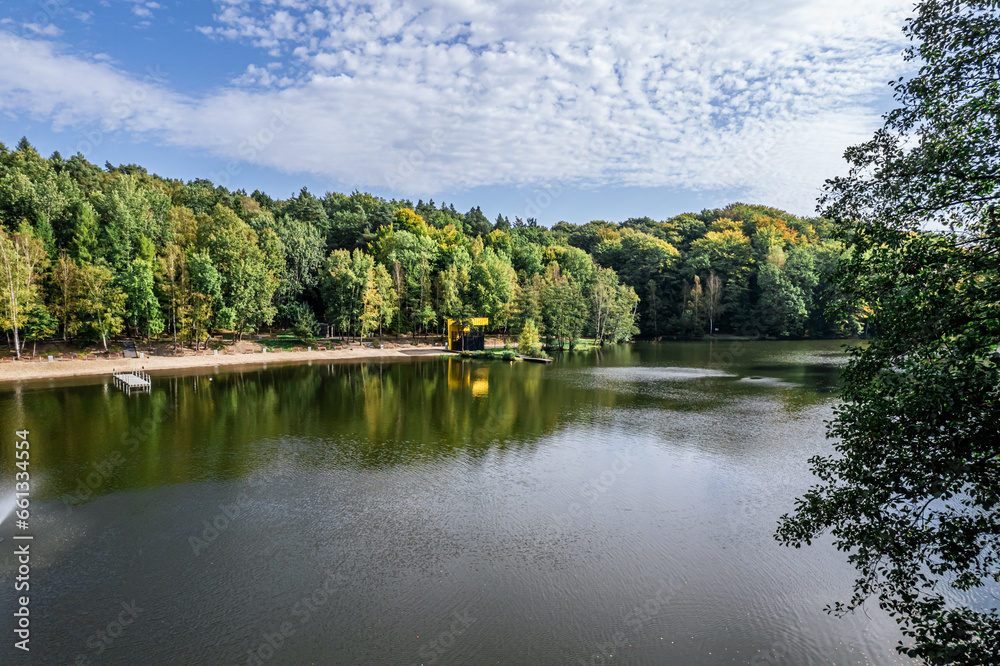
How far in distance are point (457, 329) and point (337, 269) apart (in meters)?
16.4

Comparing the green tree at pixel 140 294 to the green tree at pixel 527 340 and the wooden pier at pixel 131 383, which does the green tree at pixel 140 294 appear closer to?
the wooden pier at pixel 131 383

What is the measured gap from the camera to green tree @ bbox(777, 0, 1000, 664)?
605 cm

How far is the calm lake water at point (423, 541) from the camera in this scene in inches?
364

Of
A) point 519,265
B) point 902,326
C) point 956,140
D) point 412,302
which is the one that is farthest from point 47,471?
point 519,265

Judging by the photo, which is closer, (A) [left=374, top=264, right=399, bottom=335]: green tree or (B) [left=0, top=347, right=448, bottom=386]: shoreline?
(B) [left=0, top=347, right=448, bottom=386]: shoreline

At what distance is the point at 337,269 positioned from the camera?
62.1m

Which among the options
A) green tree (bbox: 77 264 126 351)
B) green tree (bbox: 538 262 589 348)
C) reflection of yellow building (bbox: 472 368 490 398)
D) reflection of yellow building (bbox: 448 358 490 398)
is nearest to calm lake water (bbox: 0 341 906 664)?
reflection of yellow building (bbox: 472 368 490 398)

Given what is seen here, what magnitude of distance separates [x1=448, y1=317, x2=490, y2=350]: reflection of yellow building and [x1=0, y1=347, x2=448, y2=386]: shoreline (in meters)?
1.81

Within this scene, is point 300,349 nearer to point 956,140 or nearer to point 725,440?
point 725,440

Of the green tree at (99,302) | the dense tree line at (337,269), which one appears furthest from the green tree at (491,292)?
the green tree at (99,302)

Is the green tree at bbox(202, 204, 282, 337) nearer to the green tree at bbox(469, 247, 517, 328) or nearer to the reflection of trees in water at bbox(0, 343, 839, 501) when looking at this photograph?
the reflection of trees in water at bbox(0, 343, 839, 501)

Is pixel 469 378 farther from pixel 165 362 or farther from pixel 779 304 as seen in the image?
pixel 779 304

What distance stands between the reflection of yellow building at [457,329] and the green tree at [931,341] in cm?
5781

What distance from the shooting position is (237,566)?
11.6 m
